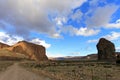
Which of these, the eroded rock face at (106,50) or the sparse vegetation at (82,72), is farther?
the eroded rock face at (106,50)

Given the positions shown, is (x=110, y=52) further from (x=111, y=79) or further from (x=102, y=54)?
(x=111, y=79)

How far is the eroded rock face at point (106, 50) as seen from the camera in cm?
12231

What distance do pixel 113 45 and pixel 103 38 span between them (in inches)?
292

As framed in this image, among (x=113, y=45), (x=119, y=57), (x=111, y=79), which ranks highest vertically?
(x=113, y=45)

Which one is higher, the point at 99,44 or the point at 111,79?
the point at 99,44

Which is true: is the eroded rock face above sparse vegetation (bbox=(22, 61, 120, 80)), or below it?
above

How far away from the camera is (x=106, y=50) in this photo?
123812mm

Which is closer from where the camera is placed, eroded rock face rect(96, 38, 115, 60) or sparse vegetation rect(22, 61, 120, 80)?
sparse vegetation rect(22, 61, 120, 80)

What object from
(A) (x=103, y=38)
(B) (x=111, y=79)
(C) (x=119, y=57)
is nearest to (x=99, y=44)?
(A) (x=103, y=38)

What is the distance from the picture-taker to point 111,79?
83.3 feet

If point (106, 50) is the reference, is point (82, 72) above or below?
below

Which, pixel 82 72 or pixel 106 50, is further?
pixel 106 50

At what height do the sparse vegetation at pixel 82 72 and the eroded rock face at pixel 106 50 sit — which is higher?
the eroded rock face at pixel 106 50

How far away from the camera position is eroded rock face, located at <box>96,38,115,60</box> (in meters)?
122
